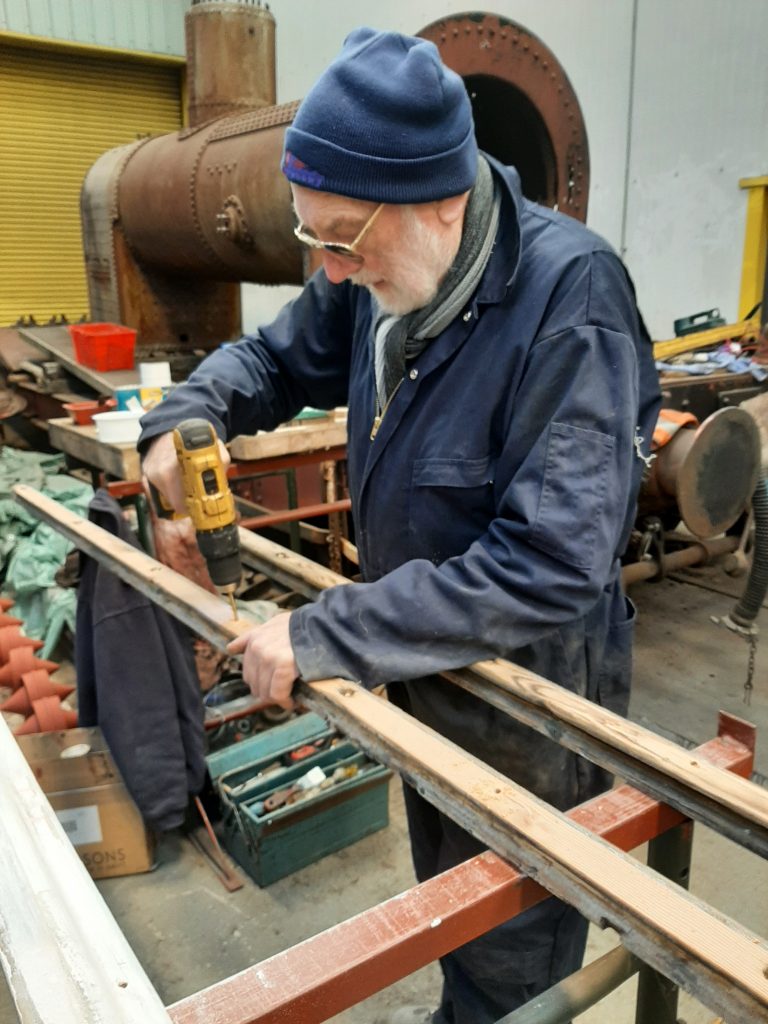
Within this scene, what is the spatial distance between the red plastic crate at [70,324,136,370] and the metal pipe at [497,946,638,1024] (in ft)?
12.1

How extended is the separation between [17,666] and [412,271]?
76.0 inches

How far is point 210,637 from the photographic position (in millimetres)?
1475

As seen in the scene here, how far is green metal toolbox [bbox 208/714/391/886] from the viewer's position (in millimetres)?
2420

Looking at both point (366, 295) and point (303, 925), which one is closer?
point (366, 295)

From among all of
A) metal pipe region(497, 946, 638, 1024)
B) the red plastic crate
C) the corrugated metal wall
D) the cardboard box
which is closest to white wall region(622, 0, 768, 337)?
the corrugated metal wall

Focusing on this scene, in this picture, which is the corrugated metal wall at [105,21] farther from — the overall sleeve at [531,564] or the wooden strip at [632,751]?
the wooden strip at [632,751]

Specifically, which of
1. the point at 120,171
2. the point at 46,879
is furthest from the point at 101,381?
the point at 46,879

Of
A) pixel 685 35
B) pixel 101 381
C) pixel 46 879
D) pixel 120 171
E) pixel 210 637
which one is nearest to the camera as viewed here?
pixel 46 879

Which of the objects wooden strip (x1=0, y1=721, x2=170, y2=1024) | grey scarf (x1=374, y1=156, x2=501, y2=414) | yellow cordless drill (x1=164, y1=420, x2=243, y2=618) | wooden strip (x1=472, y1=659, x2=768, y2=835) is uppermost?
grey scarf (x1=374, y1=156, x2=501, y2=414)

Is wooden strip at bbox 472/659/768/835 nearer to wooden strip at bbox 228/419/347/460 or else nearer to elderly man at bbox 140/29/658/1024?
elderly man at bbox 140/29/658/1024

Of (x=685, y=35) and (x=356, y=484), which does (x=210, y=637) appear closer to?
(x=356, y=484)

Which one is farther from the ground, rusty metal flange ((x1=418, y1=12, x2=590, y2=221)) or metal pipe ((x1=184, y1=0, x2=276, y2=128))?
metal pipe ((x1=184, y1=0, x2=276, y2=128))

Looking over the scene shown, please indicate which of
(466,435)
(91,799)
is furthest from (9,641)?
(466,435)

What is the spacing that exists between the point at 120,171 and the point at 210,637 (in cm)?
410
